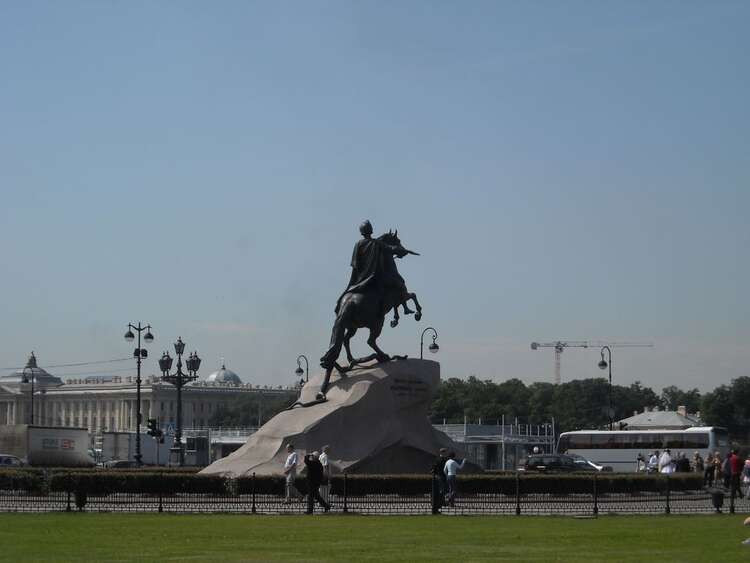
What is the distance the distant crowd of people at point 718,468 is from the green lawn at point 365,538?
4.99 m

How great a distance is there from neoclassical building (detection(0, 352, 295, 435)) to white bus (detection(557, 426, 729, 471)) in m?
92.1

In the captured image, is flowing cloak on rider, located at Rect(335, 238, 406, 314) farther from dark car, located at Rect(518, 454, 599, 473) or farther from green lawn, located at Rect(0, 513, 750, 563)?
dark car, located at Rect(518, 454, 599, 473)

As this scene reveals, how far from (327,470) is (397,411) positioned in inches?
185

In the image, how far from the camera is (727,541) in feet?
58.9

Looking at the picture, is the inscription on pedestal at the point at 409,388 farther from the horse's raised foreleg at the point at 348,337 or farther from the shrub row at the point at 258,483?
the shrub row at the point at 258,483

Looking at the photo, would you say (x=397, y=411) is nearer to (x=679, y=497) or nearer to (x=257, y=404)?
(x=679, y=497)

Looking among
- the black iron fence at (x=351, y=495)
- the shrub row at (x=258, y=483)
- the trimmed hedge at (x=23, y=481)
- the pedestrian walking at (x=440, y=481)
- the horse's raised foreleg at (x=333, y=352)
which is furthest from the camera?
the horse's raised foreleg at (x=333, y=352)

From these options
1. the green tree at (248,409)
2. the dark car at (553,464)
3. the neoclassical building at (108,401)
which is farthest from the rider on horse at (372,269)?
the neoclassical building at (108,401)

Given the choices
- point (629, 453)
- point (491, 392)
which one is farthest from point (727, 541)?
point (491, 392)

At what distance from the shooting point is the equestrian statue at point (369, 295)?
105ft

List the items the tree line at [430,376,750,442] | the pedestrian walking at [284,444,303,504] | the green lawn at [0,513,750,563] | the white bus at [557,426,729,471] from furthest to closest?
1. the tree line at [430,376,750,442]
2. the white bus at [557,426,729,471]
3. the pedestrian walking at [284,444,303,504]
4. the green lawn at [0,513,750,563]

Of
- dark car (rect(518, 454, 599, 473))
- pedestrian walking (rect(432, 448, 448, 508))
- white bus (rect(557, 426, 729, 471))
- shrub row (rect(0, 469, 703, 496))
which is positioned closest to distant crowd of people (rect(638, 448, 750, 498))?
dark car (rect(518, 454, 599, 473))

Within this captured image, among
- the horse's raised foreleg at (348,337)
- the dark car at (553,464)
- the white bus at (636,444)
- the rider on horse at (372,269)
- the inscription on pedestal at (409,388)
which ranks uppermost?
the rider on horse at (372,269)

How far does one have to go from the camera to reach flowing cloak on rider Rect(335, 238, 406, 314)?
3209 centimetres
